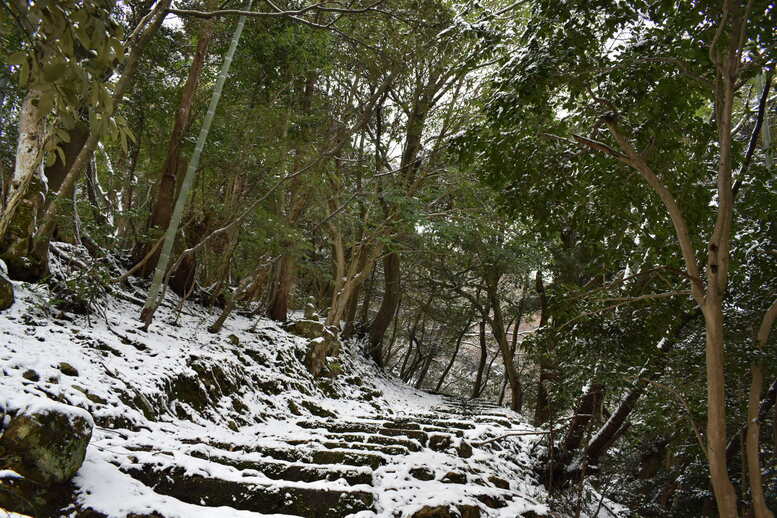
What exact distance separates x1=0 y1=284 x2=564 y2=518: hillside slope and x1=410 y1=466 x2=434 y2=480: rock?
0.04 feet

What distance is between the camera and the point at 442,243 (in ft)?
40.8


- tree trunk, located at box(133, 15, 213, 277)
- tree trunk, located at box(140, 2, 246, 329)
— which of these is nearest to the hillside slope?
tree trunk, located at box(140, 2, 246, 329)

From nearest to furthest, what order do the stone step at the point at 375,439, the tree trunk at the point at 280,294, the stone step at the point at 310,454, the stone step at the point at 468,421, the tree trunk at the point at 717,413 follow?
1. the tree trunk at the point at 717,413
2. the stone step at the point at 310,454
3. the stone step at the point at 375,439
4. the stone step at the point at 468,421
5. the tree trunk at the point at 280,294

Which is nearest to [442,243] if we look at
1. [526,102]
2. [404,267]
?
[404,267]

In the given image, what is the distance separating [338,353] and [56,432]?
8002 millimetres

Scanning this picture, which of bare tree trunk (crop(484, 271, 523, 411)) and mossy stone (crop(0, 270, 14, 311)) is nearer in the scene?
mossy stone (crop(0, 270, 14, 311))

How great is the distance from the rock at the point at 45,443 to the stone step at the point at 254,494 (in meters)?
0.49

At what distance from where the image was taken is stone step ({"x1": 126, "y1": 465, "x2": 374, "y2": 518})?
10.6 feet

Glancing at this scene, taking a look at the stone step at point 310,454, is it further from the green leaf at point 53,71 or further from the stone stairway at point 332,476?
the green leaf at point 53,71

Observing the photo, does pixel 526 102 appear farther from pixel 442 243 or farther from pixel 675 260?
pixel 442 243

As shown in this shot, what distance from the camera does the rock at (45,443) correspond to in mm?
2670

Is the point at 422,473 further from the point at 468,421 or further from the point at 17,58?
the point at 17,58

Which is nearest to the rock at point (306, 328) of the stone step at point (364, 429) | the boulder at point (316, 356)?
the boulder at point (316, 356)

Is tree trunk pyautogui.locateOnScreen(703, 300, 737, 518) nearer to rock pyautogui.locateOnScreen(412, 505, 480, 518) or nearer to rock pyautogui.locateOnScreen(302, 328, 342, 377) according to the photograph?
rock pyautogui.locateOnScreen(412, 505, 480, 518)
